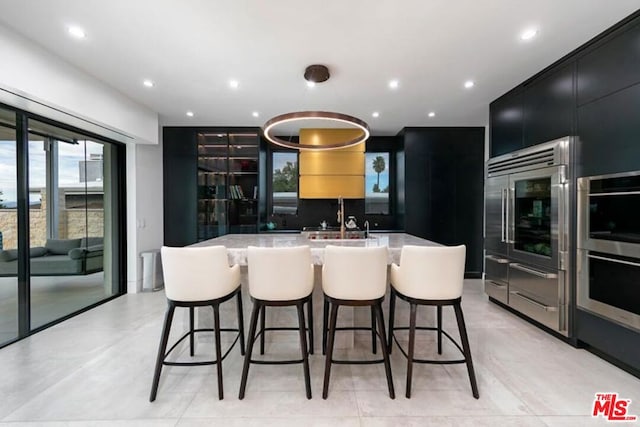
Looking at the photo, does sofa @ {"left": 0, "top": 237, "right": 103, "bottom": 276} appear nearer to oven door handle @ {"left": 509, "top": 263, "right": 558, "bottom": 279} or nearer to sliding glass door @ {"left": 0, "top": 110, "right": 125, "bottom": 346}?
sliding glass door @ {"left": 0, "top": 110, "right": 125, "bottom": 346}

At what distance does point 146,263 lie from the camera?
446cm

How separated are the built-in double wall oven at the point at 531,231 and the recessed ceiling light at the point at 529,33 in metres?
1.02

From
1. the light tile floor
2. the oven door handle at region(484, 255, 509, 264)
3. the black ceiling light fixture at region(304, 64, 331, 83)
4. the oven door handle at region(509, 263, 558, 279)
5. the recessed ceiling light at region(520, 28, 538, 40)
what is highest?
the recessed ceiling light at region(520, 28, 538, 40)

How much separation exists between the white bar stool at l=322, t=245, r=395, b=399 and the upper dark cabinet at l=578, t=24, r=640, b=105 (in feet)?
7.79

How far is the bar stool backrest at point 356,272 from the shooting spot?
195 centimetres

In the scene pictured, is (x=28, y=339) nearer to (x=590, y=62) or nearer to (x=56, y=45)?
(x=56, y=45)

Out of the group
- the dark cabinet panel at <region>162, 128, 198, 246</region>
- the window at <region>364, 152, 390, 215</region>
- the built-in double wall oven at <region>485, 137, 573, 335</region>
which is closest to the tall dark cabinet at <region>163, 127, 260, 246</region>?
the dark cabinet panel at <region>162, 128, 198, 246</region>

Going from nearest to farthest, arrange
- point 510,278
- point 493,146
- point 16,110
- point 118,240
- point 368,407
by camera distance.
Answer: point 368,407 < point 16,110 < point 510,278 < point 493,146 < point 118,240

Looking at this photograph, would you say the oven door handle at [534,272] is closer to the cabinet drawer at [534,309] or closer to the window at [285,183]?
the cabinet drawer at [534,309]

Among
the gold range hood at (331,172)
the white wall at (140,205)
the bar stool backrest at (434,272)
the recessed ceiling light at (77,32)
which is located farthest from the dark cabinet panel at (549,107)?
the white wall at (140,205)

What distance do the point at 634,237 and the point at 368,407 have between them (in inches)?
92.5

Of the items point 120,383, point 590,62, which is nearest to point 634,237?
point 590,62

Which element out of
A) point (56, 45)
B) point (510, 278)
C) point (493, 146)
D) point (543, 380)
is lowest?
point (543, 380)

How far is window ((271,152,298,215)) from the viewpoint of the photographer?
5.47m
